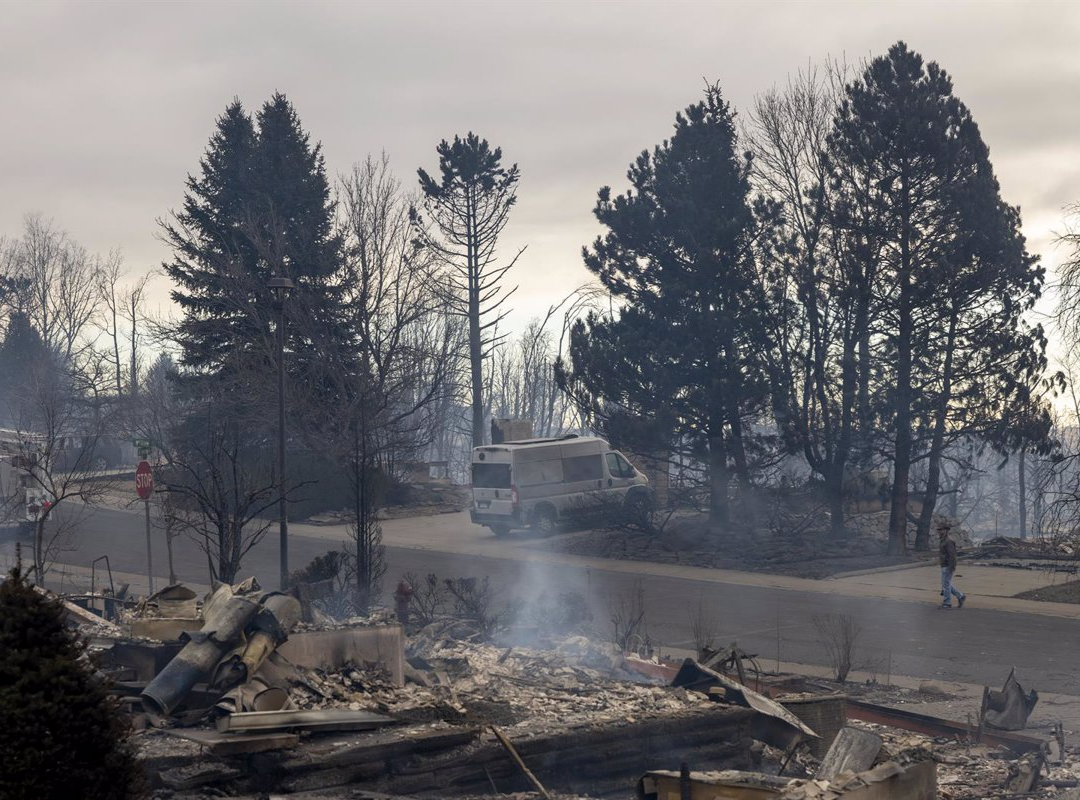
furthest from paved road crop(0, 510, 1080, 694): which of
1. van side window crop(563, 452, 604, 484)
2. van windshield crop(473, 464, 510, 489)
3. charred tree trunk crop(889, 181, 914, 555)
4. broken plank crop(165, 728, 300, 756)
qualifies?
broken plank crop(165, 728, 300, 756)

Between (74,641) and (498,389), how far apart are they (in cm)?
10013

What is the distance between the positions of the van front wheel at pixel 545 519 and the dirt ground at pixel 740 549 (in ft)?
2.18

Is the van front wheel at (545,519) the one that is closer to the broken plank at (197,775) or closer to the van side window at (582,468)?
the van side window at (582,468)

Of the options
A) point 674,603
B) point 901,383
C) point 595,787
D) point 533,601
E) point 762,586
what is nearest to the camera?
point 595,787

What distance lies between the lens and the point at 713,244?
2961cm

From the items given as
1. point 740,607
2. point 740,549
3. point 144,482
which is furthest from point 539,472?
point 144,482

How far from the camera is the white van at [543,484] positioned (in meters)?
31.6

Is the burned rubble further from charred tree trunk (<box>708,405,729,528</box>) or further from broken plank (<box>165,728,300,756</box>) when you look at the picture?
charred tree trunk (<box>708,405,729,528</box>)

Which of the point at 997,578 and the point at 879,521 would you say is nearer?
the point at 997,578

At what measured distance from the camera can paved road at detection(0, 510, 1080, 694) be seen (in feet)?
52.2

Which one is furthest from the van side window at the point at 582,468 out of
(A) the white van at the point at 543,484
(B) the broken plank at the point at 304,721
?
(B) the broken plank at the point at 304,721

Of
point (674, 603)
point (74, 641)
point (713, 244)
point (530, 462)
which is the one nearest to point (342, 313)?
point (530, 462)

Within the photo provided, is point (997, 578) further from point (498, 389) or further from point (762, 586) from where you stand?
point (498, 389)

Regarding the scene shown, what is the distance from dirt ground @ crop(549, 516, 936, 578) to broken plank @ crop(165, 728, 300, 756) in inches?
729
